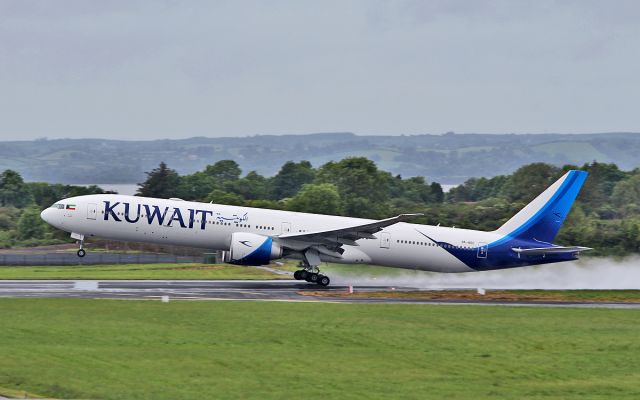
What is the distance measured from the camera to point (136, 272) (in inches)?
2405

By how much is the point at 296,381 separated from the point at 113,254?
48378 millimetres

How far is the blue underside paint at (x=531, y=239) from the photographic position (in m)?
53.5

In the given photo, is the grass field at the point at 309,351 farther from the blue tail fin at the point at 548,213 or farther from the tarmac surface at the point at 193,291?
the blue tail fin at the point at 548,213

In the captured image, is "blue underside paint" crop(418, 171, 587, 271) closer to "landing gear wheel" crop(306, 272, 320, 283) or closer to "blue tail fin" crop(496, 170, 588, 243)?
"blue tail fin" crop(496, 170, 588, 243)

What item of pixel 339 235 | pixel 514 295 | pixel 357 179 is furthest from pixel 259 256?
pixel 357 179

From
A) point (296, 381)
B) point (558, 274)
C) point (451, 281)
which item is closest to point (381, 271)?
Result: point (451, 281)

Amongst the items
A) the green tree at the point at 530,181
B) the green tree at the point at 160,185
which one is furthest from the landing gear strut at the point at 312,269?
the green tree at the point at 530,181

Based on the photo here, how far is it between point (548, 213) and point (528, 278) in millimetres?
4551

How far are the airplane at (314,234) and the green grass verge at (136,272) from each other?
5.52 meters

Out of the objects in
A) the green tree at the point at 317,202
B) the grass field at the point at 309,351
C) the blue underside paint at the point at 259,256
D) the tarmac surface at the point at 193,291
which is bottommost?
the grass field at the point at 309,351

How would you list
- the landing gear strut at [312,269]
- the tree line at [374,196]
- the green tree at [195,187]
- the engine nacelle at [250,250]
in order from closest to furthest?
the engine nacelle at [250,250]
the landing gear strut at [312,269]
the tree line at [374,196]
the green tree at [195,187]

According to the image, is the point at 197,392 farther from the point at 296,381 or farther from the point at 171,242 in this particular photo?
the point at 171,242

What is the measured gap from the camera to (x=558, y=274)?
186 ft

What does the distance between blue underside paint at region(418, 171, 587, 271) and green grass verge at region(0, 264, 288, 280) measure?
11731 millimetres
